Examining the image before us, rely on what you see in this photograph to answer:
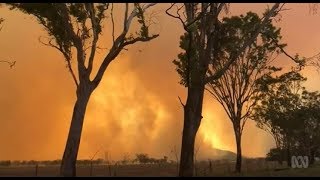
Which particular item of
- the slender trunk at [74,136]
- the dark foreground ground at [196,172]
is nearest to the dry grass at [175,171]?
the dark foreground ground at [196,172]

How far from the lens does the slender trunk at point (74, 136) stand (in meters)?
23.5

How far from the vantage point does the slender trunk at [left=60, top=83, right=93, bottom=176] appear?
77.2ft

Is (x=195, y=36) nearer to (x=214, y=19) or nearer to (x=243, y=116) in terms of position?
(x=214, y=19)

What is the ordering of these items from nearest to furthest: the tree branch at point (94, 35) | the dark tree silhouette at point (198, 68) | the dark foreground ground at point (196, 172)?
1. the dark tree silhouette at point (198, 68)
2. the tree branch at point (94, 35)
3. the dark foreground ground at point (196, 172)

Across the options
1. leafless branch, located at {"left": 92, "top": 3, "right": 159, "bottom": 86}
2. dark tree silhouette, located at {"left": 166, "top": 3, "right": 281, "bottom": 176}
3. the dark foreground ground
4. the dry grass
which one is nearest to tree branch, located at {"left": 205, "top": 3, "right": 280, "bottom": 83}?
dark tree silhouette, located at {"left": 166, "top": 3, "right": 281, "bottom": 176}

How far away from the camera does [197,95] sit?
21.0 m

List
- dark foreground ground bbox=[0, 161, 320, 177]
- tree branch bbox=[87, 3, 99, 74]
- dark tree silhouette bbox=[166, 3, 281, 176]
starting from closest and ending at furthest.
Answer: dark tree silhouette bbox=[166, 3, 281, 176], tree branch bbox=[87, 3, 99, 74], dark foreground ground bbox=[0, 161, 320, 177]

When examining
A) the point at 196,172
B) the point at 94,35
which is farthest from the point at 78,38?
the point at 196,172

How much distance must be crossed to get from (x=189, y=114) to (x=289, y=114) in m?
48.3

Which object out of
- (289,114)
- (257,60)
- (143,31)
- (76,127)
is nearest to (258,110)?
(289,114)

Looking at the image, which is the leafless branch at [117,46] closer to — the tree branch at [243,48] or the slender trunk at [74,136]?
the slender trunk at [74,136]

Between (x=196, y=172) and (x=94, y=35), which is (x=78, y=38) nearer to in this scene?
(x=94, y=35)

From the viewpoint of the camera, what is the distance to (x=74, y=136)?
23.8 metres

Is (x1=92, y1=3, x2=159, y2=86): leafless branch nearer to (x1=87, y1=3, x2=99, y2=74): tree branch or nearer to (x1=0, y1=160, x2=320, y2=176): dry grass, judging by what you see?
(x1=87, y1=3, x2=99, y2=74): tree branch
